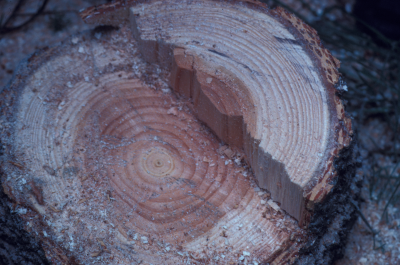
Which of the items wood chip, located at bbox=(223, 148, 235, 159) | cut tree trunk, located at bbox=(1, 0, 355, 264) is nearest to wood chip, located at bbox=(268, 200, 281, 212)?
cut tree trunk, located at bbox=(1, 0, 355, 264)

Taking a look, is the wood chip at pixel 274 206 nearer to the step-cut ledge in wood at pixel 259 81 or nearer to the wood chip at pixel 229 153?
the step-cut ledge in wood at pixel 259 81

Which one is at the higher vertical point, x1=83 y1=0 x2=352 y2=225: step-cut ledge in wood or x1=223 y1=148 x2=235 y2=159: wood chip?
x1=83 y1=0 x2=352 y2=225: step-cut ledge in wood

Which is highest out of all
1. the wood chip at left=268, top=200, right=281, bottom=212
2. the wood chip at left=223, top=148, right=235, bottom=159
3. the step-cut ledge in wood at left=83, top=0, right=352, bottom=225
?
the step-cut ledge in wood at left=83, top=0, right=352, bottom=225

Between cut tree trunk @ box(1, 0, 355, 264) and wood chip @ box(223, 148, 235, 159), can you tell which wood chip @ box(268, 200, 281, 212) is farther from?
wood chip @ box(223, 148, 235, 159)

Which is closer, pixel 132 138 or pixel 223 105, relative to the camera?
pixel 223 105

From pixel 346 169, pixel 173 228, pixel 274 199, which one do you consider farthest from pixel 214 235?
pixel 346 169

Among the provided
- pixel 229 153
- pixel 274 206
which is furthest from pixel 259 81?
pixel 274 206

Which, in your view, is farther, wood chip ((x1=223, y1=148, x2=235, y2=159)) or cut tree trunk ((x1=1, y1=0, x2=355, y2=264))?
wood chip ((x1=223, y1=148, x2=235, y2=159))

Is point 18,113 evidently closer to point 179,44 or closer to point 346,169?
point 179,44
